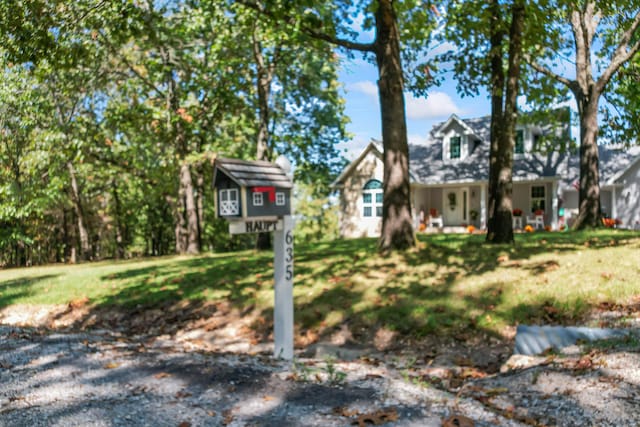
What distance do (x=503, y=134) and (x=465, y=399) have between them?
955cm

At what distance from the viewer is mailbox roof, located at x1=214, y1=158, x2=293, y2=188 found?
6.83 m

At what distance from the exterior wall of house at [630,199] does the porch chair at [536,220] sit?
4.88m

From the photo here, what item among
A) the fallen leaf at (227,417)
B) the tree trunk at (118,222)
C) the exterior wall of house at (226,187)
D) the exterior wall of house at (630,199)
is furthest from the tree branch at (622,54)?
the tree trunk at (118,222)

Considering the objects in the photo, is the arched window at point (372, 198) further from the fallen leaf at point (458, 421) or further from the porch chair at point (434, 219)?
the fallen leaf at point (458, 421)

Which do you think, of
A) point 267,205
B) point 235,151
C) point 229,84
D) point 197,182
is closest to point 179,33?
point 229,84

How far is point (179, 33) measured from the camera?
18.5 m

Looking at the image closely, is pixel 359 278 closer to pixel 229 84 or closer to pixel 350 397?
pixel 350 397

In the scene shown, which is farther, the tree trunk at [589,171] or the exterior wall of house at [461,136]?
the exterior wall of house at [461,136]

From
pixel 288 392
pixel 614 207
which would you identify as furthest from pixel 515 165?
pixel 288 392

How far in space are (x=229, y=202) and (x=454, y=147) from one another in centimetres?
2430

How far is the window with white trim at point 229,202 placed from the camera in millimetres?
6824

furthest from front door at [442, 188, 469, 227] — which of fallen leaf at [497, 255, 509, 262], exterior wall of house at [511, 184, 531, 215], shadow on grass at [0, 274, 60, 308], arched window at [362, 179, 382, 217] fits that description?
shadow on grass at [0, 274, 60, 308]

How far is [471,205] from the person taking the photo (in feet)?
94.8

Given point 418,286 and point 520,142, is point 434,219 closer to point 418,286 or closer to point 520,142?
point 520,142
